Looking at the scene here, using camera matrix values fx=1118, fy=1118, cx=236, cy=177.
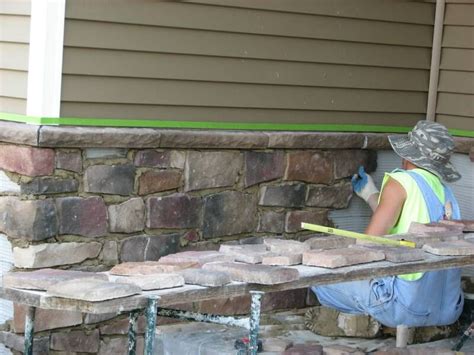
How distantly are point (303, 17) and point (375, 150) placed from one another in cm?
103

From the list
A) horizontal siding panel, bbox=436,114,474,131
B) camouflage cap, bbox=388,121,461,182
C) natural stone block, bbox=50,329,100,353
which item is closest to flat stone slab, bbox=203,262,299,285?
natural stone block, bbox=50,329,100,353

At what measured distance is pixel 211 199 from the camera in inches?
237

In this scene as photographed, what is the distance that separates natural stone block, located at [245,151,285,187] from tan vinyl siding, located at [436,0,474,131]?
4.38ft

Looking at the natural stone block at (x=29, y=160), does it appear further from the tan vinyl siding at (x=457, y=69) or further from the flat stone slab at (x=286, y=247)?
the tan vinyl siding at (x=457, y=69)

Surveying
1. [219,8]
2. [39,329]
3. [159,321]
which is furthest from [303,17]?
[39,329]

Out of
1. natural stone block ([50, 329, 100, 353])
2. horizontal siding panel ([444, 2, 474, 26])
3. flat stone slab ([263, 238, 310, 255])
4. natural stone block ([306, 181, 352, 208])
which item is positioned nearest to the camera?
flat stone slab ([263, 238, 310, 255])

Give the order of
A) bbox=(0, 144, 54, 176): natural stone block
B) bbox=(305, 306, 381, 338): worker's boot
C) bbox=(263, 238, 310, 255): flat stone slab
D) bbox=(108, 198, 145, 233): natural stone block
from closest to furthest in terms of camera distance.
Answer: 1. bbox=(263, 238, 310, 255): flat stone slab
2. bbox=(0, 144, 54, 176): natural stone block
3. bbox=(108, 198, 145, 233): natural stone block
4. bbox=(305, 306, 381, 338): worker's boot

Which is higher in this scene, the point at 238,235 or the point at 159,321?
the point at 238,235

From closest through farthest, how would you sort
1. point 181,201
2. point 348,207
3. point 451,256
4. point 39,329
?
point 451,256 < point 39,329 < point 181,201 < point 348,207

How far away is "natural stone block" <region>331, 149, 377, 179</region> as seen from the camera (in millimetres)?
6660

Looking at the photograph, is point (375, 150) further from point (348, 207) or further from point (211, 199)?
point (211, 199)

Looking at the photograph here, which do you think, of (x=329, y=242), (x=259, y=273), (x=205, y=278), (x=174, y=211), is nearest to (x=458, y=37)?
(x=174, y=211)

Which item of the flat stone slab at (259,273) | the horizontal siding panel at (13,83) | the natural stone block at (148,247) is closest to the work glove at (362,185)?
the natural stone block at (148,247)

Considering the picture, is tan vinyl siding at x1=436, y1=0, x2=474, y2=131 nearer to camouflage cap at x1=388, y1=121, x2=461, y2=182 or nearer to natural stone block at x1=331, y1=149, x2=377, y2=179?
natural stone block at x1=331, y1=149, x2=377, y2=179
